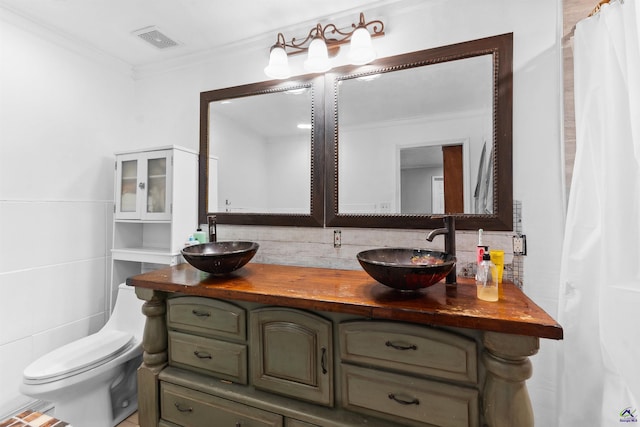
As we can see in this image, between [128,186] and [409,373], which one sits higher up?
[128,186]

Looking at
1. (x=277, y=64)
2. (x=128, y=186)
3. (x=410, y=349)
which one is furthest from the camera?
(x=128, y=186)

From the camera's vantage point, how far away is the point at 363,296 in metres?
1.21

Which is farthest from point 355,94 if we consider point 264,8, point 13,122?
point 13,122

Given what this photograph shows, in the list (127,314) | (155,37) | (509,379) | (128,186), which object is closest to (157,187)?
(128,186)

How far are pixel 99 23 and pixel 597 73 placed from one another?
8.95 ft

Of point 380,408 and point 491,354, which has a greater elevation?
point 491,354

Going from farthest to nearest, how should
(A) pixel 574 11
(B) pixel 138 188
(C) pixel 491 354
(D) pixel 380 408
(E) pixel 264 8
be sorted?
1. (B) pixel 138 188
2. (E) pixel 264 8
3. (A) pixel 574 11
4. (D) pixel 380 408
5. (C) pixel 491 354

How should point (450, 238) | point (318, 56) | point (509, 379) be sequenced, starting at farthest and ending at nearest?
point (318, 56) → point (450, 238) → point (509, 379)

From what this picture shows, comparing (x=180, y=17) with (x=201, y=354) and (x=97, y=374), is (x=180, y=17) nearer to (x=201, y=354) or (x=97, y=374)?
(x=201, y=354)

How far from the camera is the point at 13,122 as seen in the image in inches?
72.1

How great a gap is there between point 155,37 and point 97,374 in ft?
7.10

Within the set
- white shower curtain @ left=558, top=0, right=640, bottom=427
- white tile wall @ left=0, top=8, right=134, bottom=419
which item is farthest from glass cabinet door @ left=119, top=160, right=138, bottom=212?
white shower curtain @ left=558, top=0, right=640, bottom=427

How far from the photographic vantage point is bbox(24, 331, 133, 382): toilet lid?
5.06ft

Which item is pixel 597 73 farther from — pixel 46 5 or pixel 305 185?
pixel 46 5
